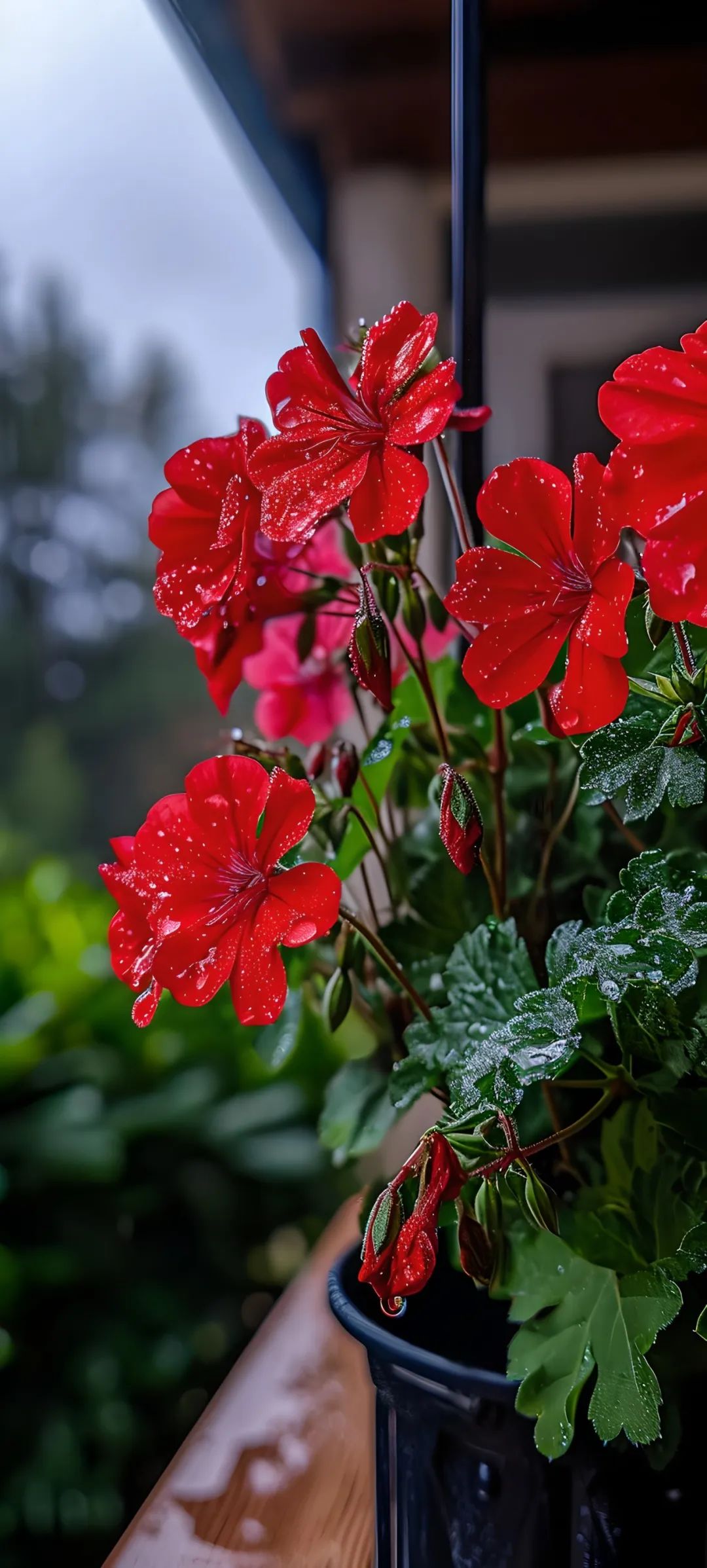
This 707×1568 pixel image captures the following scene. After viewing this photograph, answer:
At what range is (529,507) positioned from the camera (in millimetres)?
280

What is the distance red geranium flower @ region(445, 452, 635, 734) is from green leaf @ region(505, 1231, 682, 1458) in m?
0.18

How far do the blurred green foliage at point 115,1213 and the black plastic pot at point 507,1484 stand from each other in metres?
0.44

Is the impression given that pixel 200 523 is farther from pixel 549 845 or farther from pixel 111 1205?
pixel 111 1205

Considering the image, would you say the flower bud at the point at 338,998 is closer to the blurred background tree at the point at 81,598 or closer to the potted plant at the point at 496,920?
the potted plant at the point at 496,920

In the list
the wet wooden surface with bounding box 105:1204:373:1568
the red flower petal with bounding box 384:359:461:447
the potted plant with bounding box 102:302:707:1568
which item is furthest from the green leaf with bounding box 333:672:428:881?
the wet wooden surface with bounding box 105:1204:373:1568

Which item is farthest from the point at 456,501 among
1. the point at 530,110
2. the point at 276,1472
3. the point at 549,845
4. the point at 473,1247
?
the point at 530,110

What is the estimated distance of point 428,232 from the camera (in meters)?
1.44

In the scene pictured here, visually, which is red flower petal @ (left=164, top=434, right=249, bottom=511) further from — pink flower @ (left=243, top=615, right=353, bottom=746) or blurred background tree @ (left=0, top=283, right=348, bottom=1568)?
blurred background tree @ (left=0, top=283, right=348, bottom=1568)

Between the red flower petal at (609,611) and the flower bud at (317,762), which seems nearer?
the red flower petal at (609,611)

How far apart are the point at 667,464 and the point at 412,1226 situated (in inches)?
7.9

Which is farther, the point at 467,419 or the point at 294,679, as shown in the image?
the point at 294,679

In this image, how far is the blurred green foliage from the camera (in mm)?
813

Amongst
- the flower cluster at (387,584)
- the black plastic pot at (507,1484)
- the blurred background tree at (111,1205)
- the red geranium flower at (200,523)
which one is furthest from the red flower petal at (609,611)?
the blurred background tree at (111,1205)

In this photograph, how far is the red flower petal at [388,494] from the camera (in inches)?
10.7
